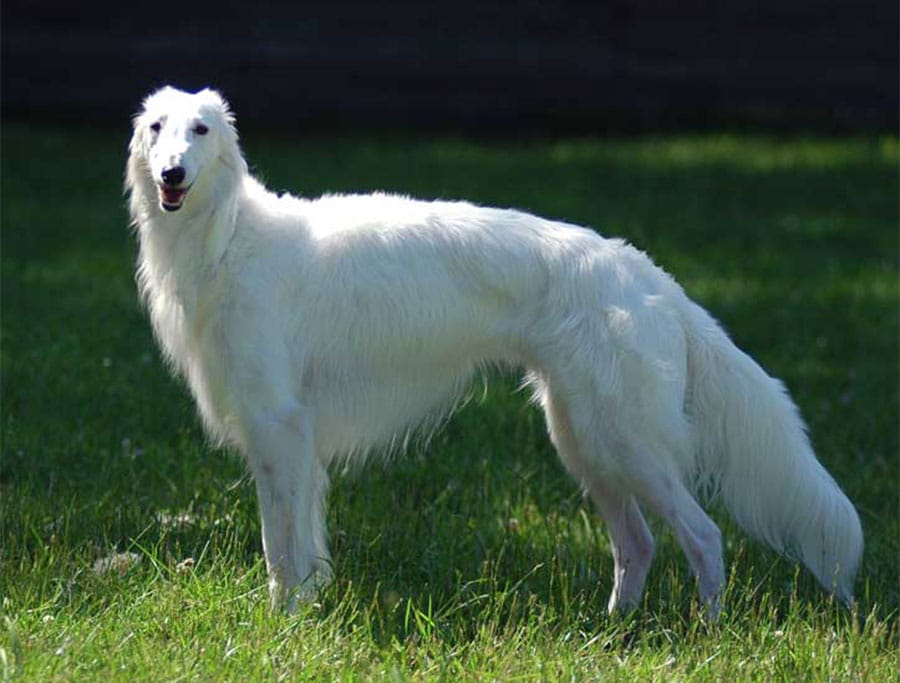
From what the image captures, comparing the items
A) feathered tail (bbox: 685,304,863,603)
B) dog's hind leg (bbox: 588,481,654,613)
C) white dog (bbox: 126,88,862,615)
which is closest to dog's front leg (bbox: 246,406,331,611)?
white dog (bbox: 126,88,862,615)

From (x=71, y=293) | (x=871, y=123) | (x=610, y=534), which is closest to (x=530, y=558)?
(x=610, y=534)

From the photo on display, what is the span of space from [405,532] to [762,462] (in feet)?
4.05

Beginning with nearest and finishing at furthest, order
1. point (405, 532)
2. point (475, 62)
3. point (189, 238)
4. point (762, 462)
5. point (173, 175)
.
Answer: point (173, 175), point (189, 238), point (762, 462), point (405, 532), point (475, 62)

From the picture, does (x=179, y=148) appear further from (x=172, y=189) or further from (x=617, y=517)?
(x=617, y=517)

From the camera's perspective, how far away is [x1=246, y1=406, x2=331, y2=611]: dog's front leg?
4695 mm

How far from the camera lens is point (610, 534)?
5.14 metres

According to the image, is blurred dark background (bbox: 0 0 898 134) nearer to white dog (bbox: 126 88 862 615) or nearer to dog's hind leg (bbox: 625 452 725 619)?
white dog (bbox: 126 88 862 615)

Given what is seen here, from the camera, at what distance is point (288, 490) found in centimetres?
472

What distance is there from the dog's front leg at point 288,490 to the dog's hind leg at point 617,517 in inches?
32.3

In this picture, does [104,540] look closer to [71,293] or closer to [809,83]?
[71,293]

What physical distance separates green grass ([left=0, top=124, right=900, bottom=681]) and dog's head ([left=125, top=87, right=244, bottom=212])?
1083 mm

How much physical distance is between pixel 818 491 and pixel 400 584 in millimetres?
1394

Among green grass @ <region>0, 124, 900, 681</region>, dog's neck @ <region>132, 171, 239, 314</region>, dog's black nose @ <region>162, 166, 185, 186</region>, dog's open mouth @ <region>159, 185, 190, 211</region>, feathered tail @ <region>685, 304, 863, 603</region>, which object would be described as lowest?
green grass @ <region>0, 124, 900, 681</region>

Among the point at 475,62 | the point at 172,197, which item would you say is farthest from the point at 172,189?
the point at 475,62
